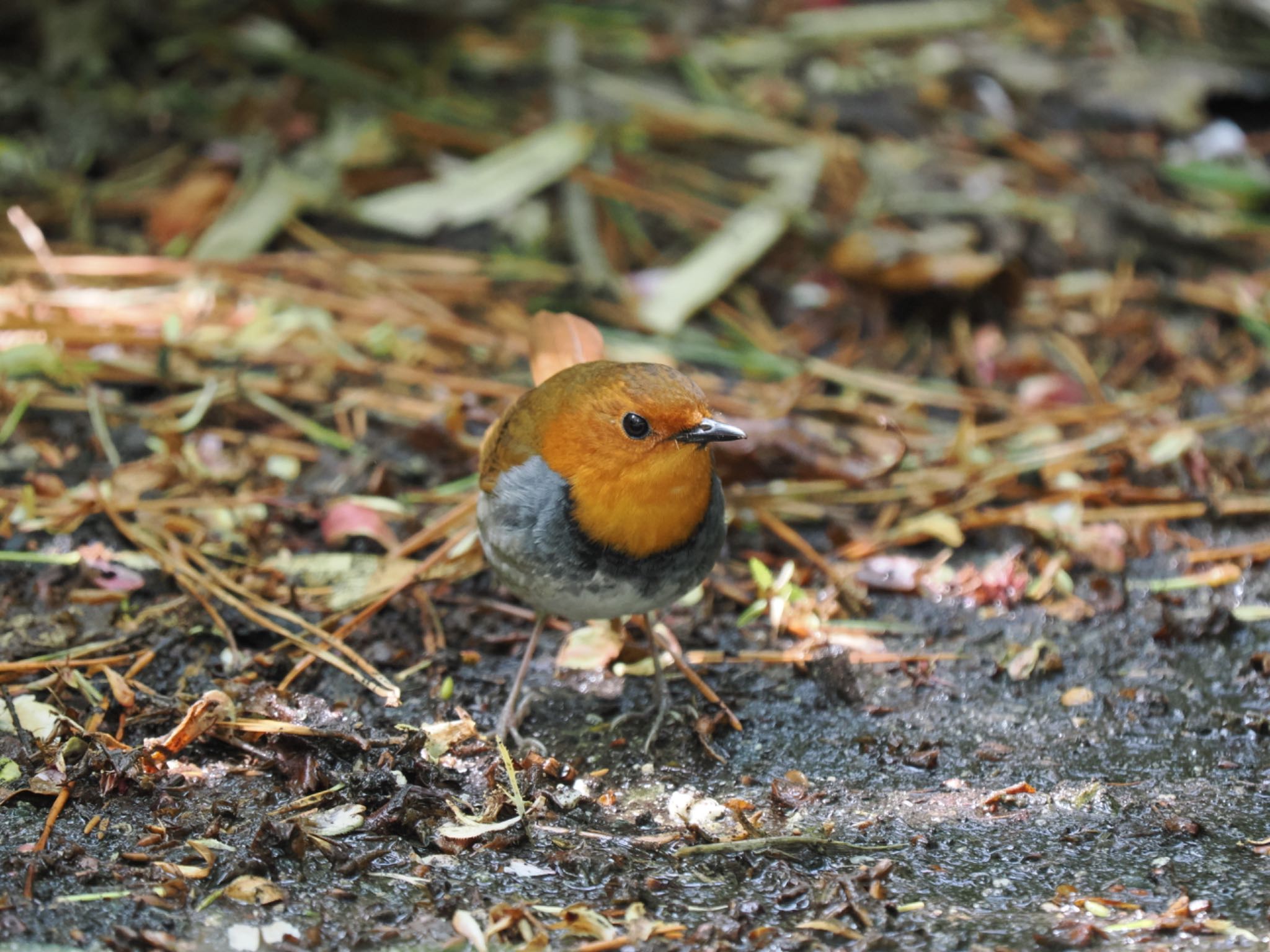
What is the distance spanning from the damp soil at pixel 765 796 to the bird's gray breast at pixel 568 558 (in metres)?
0.38

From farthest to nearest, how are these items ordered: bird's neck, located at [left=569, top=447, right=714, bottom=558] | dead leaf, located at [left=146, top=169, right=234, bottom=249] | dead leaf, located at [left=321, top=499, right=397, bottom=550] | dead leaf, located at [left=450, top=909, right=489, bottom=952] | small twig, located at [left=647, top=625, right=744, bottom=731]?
dead leaf, located at [left=146, top=169, right=234, bottom=249] < dead leaf, located at [left=321, top=499, right=397, bottom=550] < small twig, located at [left=647, top=625, right=744, bottom=731] < bird's neck, located at [left=569, top=447, right=714, bottom=558] < dead leaf, located at [left=450, top=909, right=489, bottom=952]

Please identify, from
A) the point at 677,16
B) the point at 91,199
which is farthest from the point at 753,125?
the point at 91,199

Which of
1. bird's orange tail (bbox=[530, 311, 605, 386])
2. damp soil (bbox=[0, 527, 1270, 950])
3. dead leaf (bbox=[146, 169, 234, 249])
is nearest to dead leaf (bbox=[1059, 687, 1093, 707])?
damp soil (bbox=[0, 527, 1270, 950])

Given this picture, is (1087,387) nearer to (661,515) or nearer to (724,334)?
(724,334)

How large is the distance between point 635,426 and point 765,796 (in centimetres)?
90

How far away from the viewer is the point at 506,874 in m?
2.57

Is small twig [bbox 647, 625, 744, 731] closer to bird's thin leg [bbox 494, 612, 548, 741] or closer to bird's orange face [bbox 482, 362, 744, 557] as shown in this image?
bird's thin leg [bbox 494, 612, 548, 741]

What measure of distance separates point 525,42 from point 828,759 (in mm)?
4884

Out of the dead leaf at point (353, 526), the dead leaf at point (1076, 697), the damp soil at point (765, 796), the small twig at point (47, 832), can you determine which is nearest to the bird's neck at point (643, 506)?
the damp soil at point (765, 796)

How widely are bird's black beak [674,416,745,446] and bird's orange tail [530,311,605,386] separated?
3.02 ft

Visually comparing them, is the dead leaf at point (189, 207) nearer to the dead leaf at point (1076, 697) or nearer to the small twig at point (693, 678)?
the small twig at point (693, 678)

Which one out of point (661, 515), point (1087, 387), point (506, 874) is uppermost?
point (661, 515)

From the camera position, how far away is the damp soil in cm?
242

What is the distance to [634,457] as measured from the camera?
2949mm
